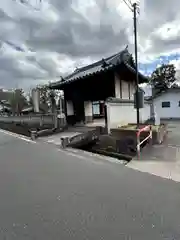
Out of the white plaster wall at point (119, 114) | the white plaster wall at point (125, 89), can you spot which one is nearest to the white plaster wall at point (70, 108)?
the white plaster wall at point (125, 89)

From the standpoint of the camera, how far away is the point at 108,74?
12461 millimetres

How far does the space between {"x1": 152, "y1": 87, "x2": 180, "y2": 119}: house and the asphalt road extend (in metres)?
18.6

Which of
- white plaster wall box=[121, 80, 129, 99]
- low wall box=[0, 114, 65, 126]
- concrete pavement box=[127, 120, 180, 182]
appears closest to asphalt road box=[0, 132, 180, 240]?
concrete pavement box=[127, 120, 180, 182]

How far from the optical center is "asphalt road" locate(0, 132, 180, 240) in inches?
96.2

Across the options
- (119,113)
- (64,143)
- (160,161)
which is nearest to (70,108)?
(119,113)

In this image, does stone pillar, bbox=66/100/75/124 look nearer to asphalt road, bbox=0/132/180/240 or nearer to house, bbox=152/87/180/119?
asphalt road, bbox=0/132/180/240

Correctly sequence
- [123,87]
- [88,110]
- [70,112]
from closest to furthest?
[123,87] → [70,112] → [88,110]

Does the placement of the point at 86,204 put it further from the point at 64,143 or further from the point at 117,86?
the point at 117,86

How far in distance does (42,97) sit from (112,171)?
35675mm

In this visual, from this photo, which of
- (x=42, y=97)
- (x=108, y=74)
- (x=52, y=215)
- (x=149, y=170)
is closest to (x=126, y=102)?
(x=108, y=74)

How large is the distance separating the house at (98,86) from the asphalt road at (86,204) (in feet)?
26.8

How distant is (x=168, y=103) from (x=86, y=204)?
70.7 ft

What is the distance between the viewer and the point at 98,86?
43.2ft

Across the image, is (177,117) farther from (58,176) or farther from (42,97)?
(42,97)
